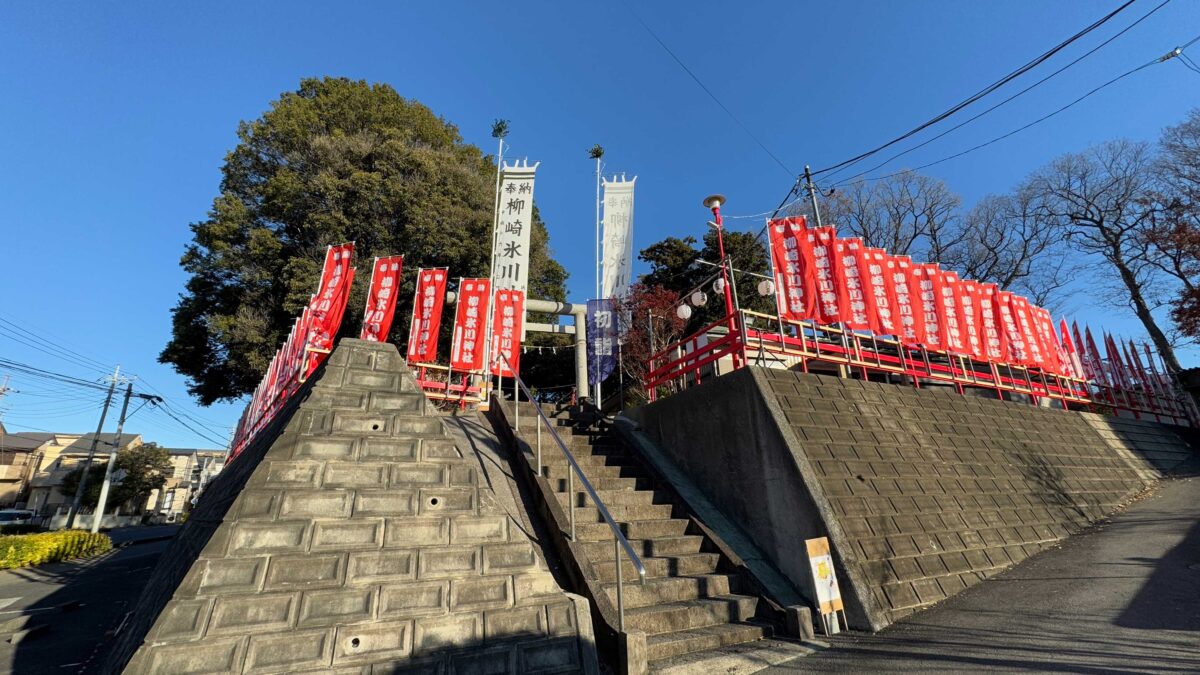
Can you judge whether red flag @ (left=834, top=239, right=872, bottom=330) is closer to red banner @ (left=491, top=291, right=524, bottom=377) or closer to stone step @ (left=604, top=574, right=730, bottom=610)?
stone step @ (left=604, top=574, right=730, bottom=610)

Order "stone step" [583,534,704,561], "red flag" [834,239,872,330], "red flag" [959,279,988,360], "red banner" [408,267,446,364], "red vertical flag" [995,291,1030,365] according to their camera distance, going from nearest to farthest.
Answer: "stone step" [583,534,704,561] → "red flag" [834,239,872,330] → "red flag" [959,279,988,360] → "red vertical flag" [995,291,1030,365] → "red banner" [408,267,446,364]

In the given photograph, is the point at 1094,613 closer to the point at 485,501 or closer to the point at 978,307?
the point at 485,501

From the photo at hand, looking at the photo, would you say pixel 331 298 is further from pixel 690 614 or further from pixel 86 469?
pixel 86 469

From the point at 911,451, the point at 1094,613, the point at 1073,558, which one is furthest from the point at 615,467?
the point at 1073,558

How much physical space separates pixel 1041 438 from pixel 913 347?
2872 mm

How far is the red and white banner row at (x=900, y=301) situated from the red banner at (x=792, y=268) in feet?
0.06

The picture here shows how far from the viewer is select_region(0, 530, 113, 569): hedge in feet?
50.3

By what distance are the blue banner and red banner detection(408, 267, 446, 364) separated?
4.61 m

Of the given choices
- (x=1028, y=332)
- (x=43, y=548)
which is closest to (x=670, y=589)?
(x=1028, y=332)

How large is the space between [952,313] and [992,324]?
216cm

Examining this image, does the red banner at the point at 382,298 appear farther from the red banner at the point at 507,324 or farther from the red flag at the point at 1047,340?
the red flag at the point at 1047,340

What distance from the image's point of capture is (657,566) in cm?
499

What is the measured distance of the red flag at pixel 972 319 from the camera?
1170 cm

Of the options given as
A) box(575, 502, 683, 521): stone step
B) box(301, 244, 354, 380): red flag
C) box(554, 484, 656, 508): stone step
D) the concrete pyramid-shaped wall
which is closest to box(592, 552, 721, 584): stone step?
box(575, 502, 683, 521): stone step
